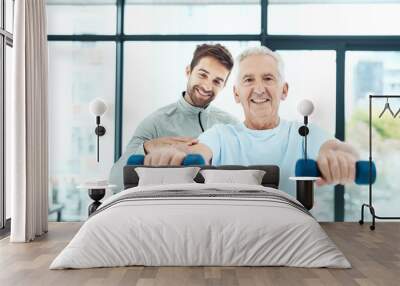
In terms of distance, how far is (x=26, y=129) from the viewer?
5.88 m

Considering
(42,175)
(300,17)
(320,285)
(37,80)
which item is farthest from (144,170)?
(320,285)

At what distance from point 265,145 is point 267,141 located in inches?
2.3

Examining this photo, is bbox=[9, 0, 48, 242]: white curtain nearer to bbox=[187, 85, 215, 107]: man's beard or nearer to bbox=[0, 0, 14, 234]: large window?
bbox=[0, 0, 14, 234]: large window

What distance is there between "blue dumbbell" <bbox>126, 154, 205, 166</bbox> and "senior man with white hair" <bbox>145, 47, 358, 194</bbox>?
0.07m

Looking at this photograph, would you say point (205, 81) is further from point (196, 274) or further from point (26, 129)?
point (196, 274)

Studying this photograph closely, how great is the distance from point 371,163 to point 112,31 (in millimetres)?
3754

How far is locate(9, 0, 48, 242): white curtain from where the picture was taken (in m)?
5.81

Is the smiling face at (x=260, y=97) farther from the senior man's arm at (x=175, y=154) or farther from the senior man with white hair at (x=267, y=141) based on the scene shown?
the senior man's arm at (x=175, y=154)

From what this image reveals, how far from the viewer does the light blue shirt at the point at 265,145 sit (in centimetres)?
738

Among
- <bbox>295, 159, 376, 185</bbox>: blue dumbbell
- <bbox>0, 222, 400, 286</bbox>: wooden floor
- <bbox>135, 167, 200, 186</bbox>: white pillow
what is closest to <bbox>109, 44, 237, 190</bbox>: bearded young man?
<bbox>135, 167, 200, 186</bbox>: white pillow

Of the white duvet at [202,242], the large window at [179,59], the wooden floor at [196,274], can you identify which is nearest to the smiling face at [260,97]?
the large window at [179,59]

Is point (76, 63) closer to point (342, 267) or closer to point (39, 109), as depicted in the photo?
point (39, 109)

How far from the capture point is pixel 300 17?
751 centimetres

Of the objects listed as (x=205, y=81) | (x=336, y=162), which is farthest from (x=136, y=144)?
(x=336, y=162)
